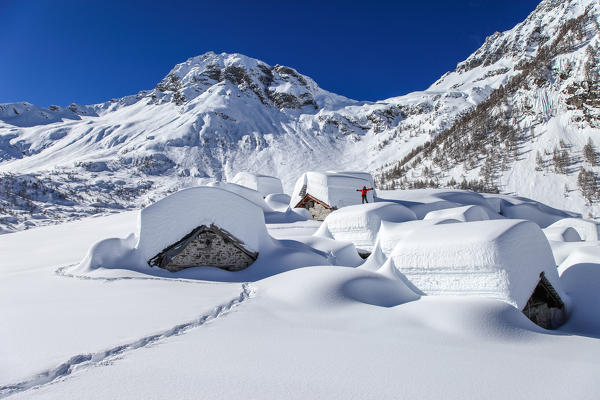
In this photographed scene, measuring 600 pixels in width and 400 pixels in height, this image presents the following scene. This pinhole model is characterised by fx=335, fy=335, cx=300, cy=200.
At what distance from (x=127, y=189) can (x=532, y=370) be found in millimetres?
71334

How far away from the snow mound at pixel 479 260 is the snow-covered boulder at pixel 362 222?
6487mm

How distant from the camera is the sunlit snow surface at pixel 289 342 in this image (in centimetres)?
344

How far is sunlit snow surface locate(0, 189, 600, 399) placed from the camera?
3.44m

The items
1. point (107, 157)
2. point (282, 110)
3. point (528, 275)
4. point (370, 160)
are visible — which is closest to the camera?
point (528, 275)

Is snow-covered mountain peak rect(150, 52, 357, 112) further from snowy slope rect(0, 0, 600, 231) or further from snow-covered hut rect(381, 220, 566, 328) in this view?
snow-covered hut rect(381, 220, 566, 328)

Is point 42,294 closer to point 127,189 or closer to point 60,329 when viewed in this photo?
point 60,329

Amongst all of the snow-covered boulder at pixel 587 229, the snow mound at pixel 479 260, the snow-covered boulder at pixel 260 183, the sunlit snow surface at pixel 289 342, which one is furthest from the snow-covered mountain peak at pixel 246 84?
the sunlit snow surface at pixel 289 342

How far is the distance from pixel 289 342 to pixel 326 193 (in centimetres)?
1972

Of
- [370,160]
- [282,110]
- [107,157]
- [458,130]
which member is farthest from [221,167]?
[458,130]

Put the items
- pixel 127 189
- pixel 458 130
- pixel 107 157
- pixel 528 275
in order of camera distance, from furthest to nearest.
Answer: pixel 107 157 < pixel 458 130 < pixel 127 189 < pixel 528 275

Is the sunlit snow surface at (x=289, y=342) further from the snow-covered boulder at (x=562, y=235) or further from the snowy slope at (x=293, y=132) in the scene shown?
the snowy slope at (x=293, y=132)

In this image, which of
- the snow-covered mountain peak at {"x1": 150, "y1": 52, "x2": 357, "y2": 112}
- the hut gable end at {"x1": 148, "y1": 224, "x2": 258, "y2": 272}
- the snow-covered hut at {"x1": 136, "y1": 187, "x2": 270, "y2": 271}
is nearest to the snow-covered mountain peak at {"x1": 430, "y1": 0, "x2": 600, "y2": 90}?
the snow-covered mountain peak at {"x1": 150, "y1": 52, "x2": 357, "y2": 112}

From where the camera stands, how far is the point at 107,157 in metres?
80.0

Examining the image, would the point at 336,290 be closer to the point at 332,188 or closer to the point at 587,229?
the point at 332,188
